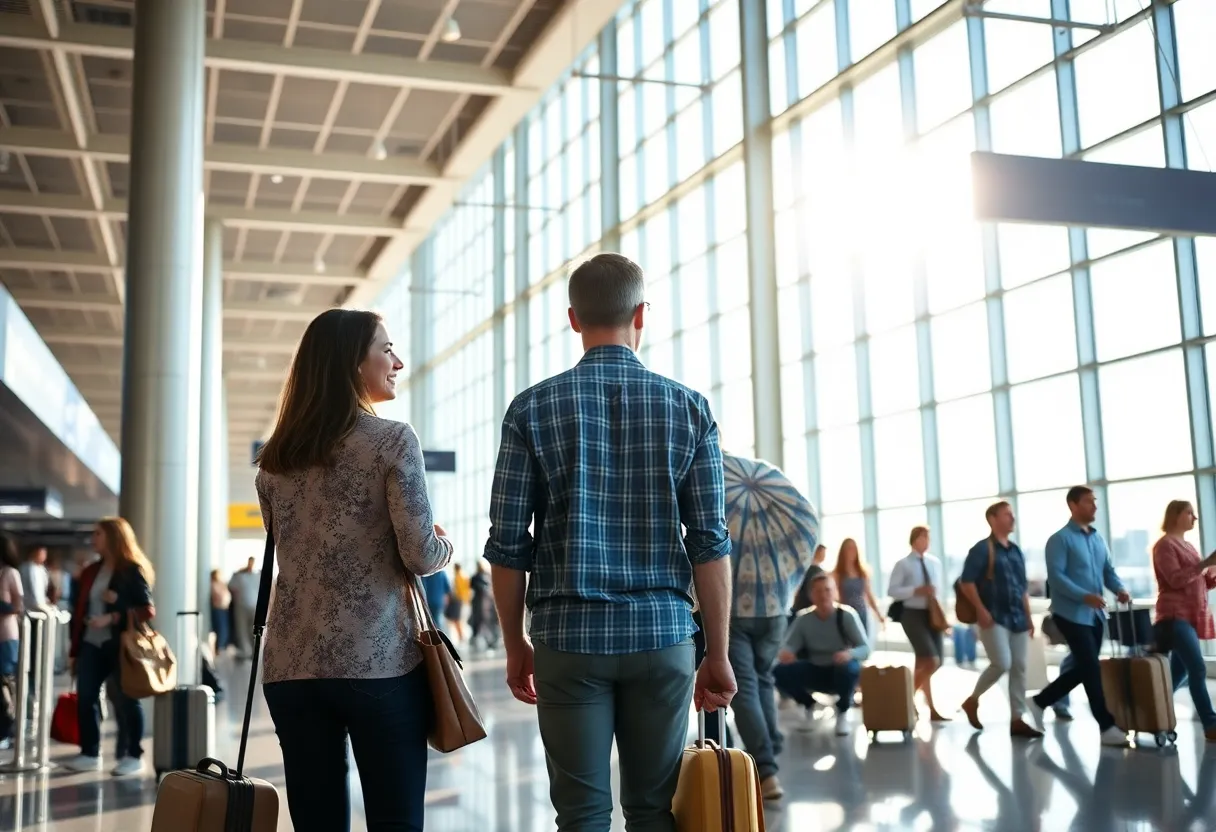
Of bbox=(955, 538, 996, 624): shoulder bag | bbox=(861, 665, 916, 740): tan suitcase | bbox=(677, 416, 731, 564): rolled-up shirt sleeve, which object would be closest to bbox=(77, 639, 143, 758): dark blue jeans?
bbox=(861, 665, 916, 740): tan suitcase

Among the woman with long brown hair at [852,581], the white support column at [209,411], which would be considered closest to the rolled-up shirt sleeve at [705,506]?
the woman with long brown hair at [852,581]

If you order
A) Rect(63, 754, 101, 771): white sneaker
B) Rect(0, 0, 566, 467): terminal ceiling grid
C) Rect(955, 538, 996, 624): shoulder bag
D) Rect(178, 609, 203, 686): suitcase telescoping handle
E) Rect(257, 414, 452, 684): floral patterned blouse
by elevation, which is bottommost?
Rect(63, 754, 101, 771): white sneaker

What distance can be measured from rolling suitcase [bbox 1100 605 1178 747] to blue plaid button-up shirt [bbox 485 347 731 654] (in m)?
6.93

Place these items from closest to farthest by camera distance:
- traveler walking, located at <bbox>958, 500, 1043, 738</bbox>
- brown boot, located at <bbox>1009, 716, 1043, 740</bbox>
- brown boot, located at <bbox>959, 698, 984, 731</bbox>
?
brown boot, located at <bbox>1009, 716, 1043, 740</bbox> → traveler walking, located at <bbox>958, 500, 1043, 738</bbox> → brown boot, located at <bbox>959, 698, 984, 731</bbox>

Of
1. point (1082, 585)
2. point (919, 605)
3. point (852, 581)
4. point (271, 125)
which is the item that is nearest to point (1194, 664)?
point (1082, 585)

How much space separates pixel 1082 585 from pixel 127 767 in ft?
22.8

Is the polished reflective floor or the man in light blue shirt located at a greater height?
the man in light blue shirt

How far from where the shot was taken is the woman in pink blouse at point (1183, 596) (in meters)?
9.21

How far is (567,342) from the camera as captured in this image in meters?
27.6

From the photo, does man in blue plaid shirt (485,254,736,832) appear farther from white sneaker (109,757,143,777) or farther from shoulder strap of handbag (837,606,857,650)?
shoulder strap of handbag (837,606,857,650)

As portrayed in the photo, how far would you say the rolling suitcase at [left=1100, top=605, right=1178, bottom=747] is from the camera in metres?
8.80

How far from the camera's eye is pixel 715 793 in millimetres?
2912

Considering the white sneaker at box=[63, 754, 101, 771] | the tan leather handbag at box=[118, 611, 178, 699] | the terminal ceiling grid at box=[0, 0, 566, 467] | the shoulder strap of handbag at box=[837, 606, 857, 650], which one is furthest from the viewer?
the terminal ceiling grid at box=[0, 0, 566, 467]

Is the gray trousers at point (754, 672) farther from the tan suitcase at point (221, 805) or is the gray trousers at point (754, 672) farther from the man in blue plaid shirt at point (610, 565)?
the man in blue plaid shirt at point (610, 565)
